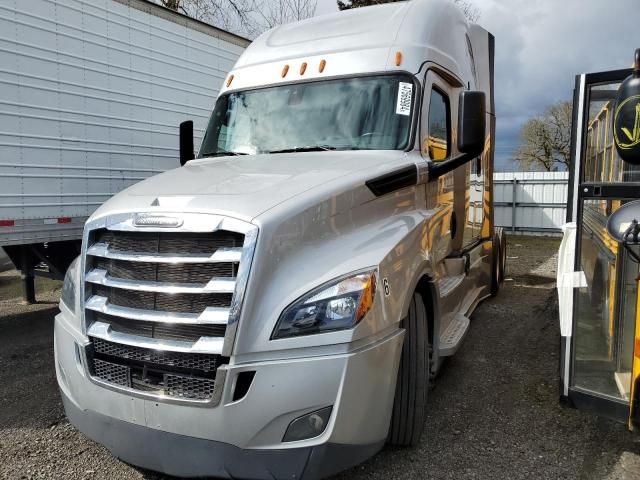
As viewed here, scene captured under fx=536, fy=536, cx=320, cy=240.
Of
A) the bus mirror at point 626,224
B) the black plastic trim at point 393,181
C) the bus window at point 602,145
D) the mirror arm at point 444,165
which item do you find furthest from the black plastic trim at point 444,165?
the bus mirror at point 626,224

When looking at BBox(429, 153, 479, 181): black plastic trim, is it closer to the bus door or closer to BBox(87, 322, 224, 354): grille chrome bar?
the bus door

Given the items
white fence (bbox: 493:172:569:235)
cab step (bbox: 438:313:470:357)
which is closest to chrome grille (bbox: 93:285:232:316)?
cab step (bbox: 438:313:470:357)

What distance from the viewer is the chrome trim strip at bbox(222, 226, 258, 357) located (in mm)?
2457

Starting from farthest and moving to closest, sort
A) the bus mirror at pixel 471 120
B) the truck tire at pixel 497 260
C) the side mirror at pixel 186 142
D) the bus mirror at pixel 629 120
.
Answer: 1. the truck tire at pixel 497 260
2. the side mirror at pixel 186 142
3. the bus mirror at pixel 471 120
4. the bus mirror at pixel 629 120

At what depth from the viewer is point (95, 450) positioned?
11.5ft

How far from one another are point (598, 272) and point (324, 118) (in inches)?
85.8

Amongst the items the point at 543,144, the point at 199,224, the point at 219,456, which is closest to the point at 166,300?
the point at 199,224

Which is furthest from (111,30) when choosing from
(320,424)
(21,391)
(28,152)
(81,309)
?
(320,424)

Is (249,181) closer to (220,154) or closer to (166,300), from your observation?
(166,300)

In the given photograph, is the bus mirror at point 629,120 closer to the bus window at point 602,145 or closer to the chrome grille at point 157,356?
the bus window at point 602,145

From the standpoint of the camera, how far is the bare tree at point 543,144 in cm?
3228

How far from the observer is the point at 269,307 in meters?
2.49

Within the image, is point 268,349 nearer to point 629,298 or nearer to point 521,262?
point 629,298

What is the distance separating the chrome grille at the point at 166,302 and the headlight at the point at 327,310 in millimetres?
246
